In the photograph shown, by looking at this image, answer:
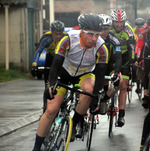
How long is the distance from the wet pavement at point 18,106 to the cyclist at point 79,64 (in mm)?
2621

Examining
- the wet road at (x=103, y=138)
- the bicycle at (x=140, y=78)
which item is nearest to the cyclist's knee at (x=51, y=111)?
the wet road at (x=103, y=138)

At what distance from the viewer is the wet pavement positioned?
33.1ft

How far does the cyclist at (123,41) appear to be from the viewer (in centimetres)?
980

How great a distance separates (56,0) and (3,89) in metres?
38.2

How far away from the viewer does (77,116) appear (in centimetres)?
670

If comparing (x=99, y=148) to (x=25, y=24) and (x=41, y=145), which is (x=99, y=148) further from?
(x=25, y=24)

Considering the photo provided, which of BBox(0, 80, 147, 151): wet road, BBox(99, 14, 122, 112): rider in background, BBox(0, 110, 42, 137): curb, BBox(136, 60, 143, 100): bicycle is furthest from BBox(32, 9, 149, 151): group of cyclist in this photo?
BBox(136, 60, 143, 100): bicycle

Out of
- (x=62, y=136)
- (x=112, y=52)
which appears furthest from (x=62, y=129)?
(x=112, y=52)

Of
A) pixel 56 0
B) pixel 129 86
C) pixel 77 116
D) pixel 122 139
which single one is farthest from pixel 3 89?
pixel 56 0

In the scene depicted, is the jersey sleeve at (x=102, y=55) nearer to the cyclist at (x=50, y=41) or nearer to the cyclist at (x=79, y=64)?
the cyclist at (x=79, y=64)

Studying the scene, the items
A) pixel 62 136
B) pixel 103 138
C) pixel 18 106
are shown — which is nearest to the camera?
pixel 62 136

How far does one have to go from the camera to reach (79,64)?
6715mm

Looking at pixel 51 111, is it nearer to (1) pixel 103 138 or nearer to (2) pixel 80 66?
(2) pixel 80 66

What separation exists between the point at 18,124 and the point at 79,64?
145 inches
